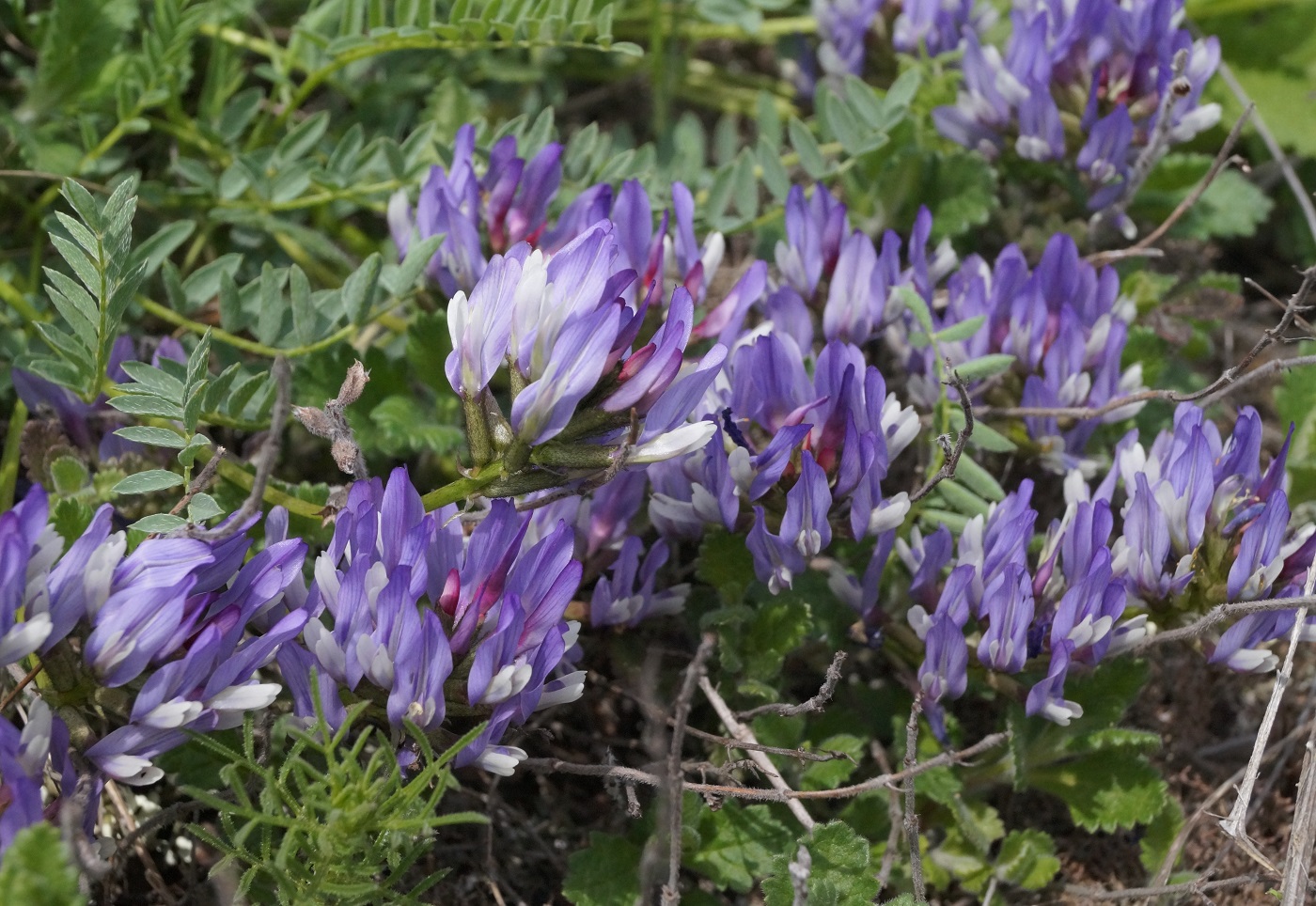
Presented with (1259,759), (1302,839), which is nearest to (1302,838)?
(1302,839)

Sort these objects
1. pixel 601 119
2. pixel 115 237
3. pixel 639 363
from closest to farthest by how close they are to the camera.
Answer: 1. pixel 639 363
2. pixel 115 237
3. pixel 601 119

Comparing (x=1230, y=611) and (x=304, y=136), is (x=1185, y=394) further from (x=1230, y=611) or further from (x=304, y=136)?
(x=304, y=136)

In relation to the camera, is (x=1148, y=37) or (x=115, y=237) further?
(x=1148, y=37)

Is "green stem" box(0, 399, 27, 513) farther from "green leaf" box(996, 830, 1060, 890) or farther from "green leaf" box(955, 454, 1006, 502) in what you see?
"green leaf" box(996, 830, 1060, 890)

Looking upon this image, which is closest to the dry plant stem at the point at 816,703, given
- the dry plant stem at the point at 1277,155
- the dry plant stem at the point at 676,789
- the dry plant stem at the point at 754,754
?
the dry plant stem at the point at 754,754

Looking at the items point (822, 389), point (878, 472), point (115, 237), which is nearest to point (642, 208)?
point (822, 389)

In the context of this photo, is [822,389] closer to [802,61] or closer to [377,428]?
[377,428]
